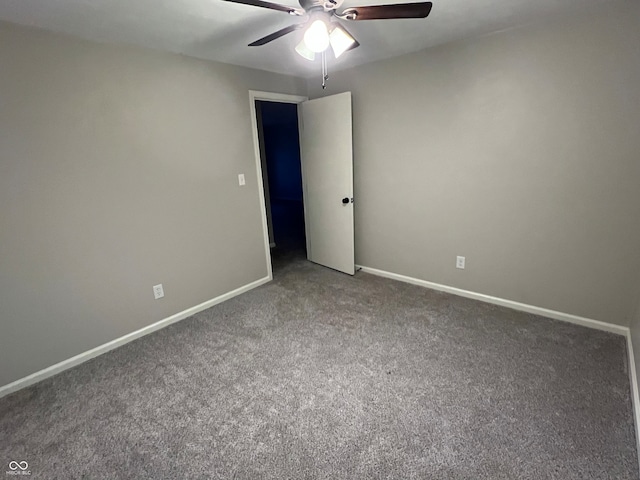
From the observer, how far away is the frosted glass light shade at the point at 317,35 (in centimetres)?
150

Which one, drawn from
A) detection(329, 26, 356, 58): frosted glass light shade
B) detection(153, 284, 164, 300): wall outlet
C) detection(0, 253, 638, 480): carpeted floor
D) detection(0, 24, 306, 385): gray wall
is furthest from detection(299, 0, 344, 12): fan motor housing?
detection(153, 284, 164, 300): wall outlet

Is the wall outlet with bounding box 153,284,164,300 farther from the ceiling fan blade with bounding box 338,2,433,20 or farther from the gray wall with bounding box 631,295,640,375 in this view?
the gray wall with bounding box 631,295,640,375

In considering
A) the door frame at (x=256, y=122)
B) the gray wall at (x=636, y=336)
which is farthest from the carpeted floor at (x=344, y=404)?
the door frame at (x=256, y=122)

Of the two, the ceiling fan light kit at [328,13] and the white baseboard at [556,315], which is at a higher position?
the ceiling fan light kit at [328,13]

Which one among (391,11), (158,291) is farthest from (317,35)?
(158,291)

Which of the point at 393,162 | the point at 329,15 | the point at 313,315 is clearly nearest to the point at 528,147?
the point at 393,162

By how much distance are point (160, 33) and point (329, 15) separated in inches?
48.4

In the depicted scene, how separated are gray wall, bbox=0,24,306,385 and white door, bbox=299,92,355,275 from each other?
2.61ft

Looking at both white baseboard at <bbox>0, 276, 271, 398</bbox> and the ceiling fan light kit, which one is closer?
the ceiling fan light kit

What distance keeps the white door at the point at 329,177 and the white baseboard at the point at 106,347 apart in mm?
1139

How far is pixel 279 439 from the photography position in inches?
60.3

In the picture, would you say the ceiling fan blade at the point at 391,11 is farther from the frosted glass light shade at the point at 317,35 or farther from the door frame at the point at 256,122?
the door frame at the point at 256,122

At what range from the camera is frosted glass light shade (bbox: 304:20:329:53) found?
1503 mm

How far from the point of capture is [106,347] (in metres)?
2.31
